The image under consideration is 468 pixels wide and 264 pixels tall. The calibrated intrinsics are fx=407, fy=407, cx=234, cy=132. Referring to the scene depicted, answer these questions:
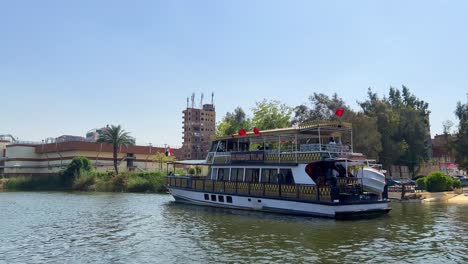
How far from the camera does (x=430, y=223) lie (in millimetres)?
21344

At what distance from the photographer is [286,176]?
2642 cm

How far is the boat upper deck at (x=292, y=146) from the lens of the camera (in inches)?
980

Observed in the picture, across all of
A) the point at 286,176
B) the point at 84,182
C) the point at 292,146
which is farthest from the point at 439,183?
the point at 84,182

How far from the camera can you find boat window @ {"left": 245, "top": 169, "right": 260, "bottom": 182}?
28.4 meters

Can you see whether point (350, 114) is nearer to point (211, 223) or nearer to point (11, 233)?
point (211, 223)

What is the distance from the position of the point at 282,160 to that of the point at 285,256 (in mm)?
12849

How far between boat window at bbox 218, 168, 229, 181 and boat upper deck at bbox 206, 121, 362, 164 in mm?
621

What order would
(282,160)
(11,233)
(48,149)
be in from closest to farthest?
(11,233), (282,160), (48,149)

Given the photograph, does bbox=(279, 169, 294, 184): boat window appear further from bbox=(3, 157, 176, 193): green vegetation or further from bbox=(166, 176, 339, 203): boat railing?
bbox=(3, 157, 176, 193): green vegetation

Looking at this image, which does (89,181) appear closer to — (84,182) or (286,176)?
(84,182)

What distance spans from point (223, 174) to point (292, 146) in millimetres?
6225

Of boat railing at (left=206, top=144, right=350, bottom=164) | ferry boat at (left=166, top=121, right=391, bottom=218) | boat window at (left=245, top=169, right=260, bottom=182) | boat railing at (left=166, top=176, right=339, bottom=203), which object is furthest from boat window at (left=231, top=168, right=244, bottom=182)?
boat railing at (left=166, top=176, right=339, bottom=203)

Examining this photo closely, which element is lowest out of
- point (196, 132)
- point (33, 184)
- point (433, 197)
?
point (33, 184)

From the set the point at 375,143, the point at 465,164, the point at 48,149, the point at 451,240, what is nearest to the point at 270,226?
the point at 451,240
